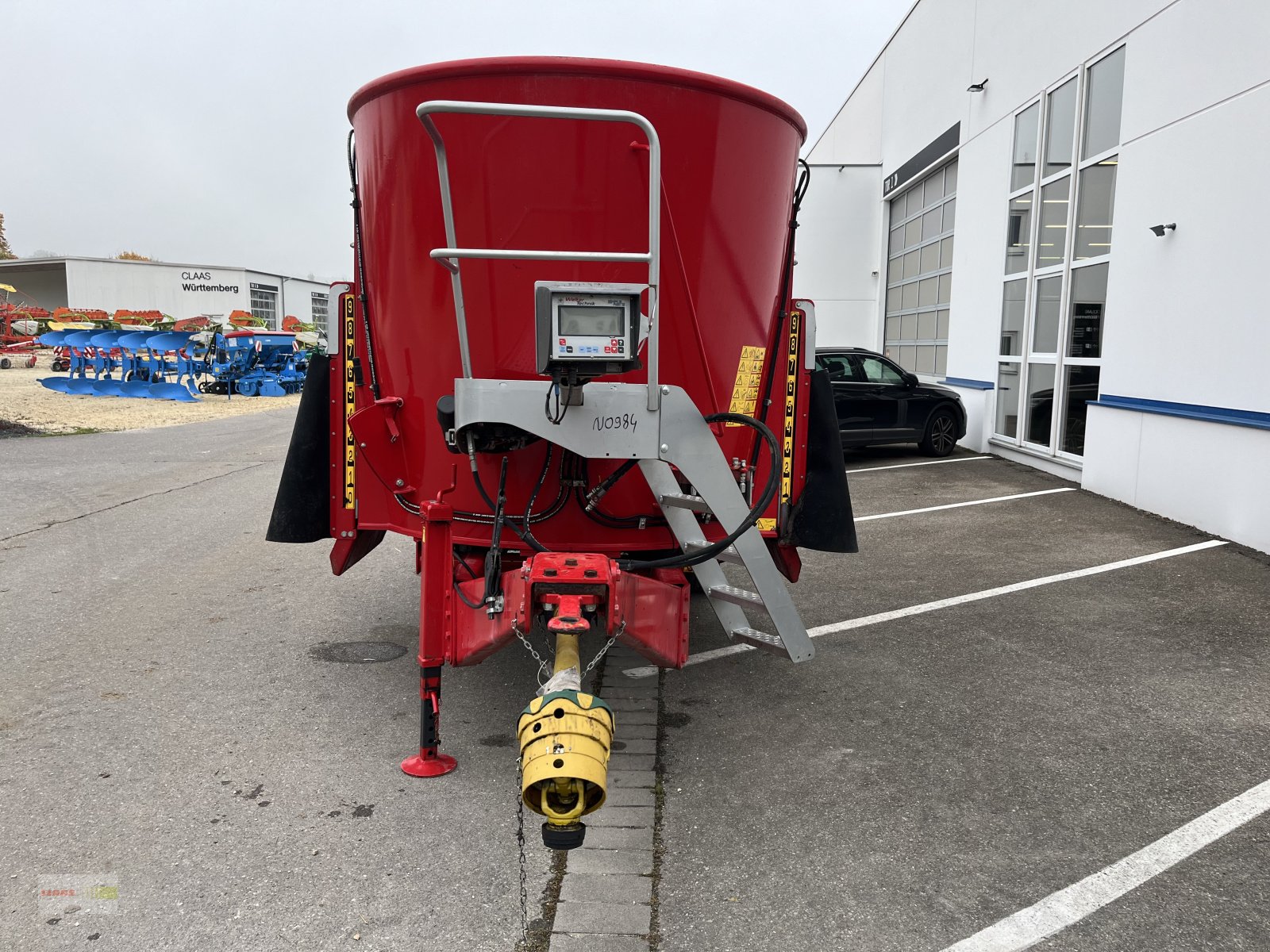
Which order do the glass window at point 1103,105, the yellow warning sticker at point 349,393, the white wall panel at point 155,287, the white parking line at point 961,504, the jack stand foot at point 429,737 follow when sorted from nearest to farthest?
the jack stand foot at point 429,737
the yellow warning sticker at point 349,393
the white parking line at point 961,504
the glass window at point 1103,105
the white wall panel at point 155,287

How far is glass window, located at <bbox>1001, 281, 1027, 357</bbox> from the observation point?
11.4 metres

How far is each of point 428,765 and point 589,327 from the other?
1.84 m

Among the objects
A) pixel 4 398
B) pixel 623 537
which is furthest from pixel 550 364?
pixel 4 398

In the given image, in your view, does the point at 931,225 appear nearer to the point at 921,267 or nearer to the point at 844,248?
the point at 921,267

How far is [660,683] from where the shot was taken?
→ 4.47m

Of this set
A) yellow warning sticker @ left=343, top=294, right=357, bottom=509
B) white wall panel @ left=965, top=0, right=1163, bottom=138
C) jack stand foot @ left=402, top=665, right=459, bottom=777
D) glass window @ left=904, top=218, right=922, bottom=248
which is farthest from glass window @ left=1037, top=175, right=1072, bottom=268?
jack stand foot @ left=402, top=665, right=459, bottom=777

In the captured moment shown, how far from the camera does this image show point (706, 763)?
11.9 ft

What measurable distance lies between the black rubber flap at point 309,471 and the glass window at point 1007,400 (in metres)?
9.80

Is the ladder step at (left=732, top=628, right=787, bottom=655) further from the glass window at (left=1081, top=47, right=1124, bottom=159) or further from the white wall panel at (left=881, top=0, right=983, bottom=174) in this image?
the white wall panel at (left=881, top=0, right=983, bottom=174)

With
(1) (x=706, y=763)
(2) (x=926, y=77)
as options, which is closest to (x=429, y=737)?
(1) (x=706, y=763)

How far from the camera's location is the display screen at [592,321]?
2.72 metres

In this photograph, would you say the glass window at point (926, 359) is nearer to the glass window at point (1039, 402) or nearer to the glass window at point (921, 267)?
the glass window at point (921, 267)

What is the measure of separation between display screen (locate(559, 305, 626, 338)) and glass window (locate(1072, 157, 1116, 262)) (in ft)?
26.9

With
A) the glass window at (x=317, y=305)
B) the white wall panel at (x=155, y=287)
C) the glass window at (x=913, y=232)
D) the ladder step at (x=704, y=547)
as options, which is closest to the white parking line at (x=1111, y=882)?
the ladder step at (x=704, y=547)
